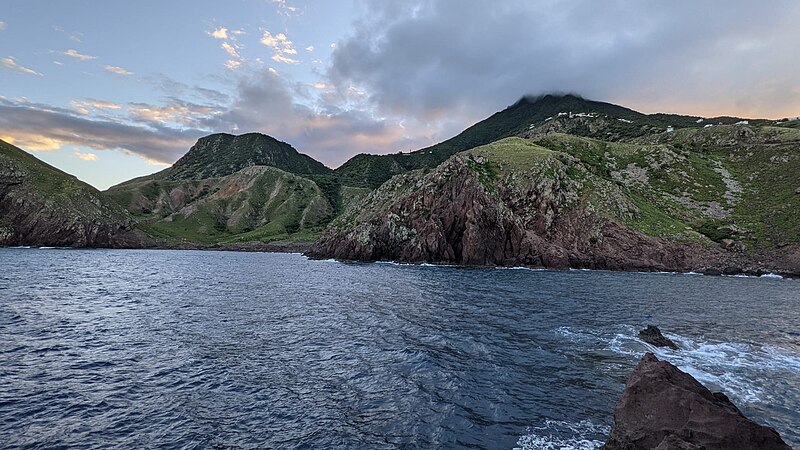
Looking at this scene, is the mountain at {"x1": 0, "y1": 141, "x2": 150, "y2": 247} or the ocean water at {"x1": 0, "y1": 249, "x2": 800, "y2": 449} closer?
the ocean water at {"x1": 0, "y1": 249, "x2": 800, "y2": 449}

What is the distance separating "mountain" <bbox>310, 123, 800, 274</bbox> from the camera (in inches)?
4680

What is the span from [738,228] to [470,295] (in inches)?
4788

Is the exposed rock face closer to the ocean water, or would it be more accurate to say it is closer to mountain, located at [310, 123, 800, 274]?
mountain, located at [310, 123, 800, 274]

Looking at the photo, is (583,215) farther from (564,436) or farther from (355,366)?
(564,436)

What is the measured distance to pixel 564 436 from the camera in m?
18.7

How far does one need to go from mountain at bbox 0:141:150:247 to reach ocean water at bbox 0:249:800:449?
152215 millimetres

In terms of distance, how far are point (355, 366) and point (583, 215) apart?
119831mm

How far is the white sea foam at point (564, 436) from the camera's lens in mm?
17812

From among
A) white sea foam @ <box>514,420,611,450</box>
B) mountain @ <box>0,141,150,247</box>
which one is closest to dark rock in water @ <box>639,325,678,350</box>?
white sea foam @ <box>514,420,611,450</box>

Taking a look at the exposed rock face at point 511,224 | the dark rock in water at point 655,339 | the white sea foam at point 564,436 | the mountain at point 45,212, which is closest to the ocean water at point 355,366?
the white sea foam at point 564,436

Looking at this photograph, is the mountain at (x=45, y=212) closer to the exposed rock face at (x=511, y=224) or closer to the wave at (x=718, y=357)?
the exposed rock face at (x=511, y=224)

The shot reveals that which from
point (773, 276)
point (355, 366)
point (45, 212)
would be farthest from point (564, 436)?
point (45, 212)

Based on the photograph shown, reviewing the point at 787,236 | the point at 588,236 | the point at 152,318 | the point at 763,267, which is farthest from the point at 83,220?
the point at 787,236

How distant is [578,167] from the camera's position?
15162 cm
